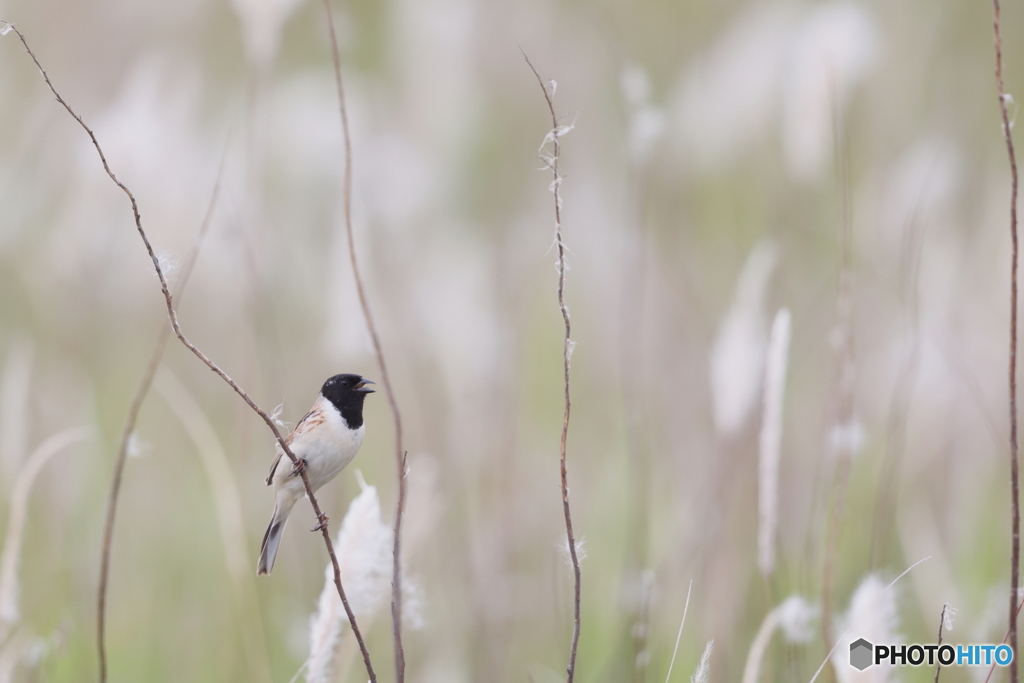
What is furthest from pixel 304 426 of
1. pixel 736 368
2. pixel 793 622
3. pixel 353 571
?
pixel 793 622

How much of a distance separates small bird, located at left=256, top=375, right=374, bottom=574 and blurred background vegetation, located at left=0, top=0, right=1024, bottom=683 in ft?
0.79

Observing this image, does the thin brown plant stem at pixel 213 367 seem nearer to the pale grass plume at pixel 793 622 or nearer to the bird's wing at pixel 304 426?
the bird's wing at pixel 304 426

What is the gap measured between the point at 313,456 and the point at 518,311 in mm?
924

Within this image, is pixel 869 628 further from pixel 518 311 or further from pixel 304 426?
pixel 518 311

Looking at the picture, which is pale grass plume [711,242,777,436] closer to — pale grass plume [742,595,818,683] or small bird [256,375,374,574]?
pale grass plume [742,595,818,683]

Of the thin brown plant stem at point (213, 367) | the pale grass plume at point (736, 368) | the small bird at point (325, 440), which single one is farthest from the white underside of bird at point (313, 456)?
the pale grass plume at point (736, 368)

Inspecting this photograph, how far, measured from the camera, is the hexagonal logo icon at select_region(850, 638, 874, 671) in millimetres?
896

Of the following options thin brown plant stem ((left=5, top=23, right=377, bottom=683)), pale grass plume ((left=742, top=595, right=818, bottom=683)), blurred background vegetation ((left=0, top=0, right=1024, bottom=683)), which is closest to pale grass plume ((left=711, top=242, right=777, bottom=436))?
blurred background vegetation ((left=0, top=0, right=1024, bottom=683))

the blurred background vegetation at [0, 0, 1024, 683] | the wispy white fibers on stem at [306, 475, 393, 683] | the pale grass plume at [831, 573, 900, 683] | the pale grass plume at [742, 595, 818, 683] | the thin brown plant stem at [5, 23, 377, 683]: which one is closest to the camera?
the thin brown plant stem at [5, 23, 377, 683]

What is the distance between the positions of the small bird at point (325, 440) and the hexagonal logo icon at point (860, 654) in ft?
2.18

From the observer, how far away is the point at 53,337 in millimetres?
1695

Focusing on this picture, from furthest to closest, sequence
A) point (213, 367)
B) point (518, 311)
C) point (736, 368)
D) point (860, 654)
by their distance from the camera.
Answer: point (518, 311)
point (736, 368)
point (860, 654)
point (213, 367)

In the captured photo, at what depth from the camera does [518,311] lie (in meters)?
1.73

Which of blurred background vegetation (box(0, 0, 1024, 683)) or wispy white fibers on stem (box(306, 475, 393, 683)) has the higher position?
blurred background vegetation (box(0, 0, 1024, 683))
